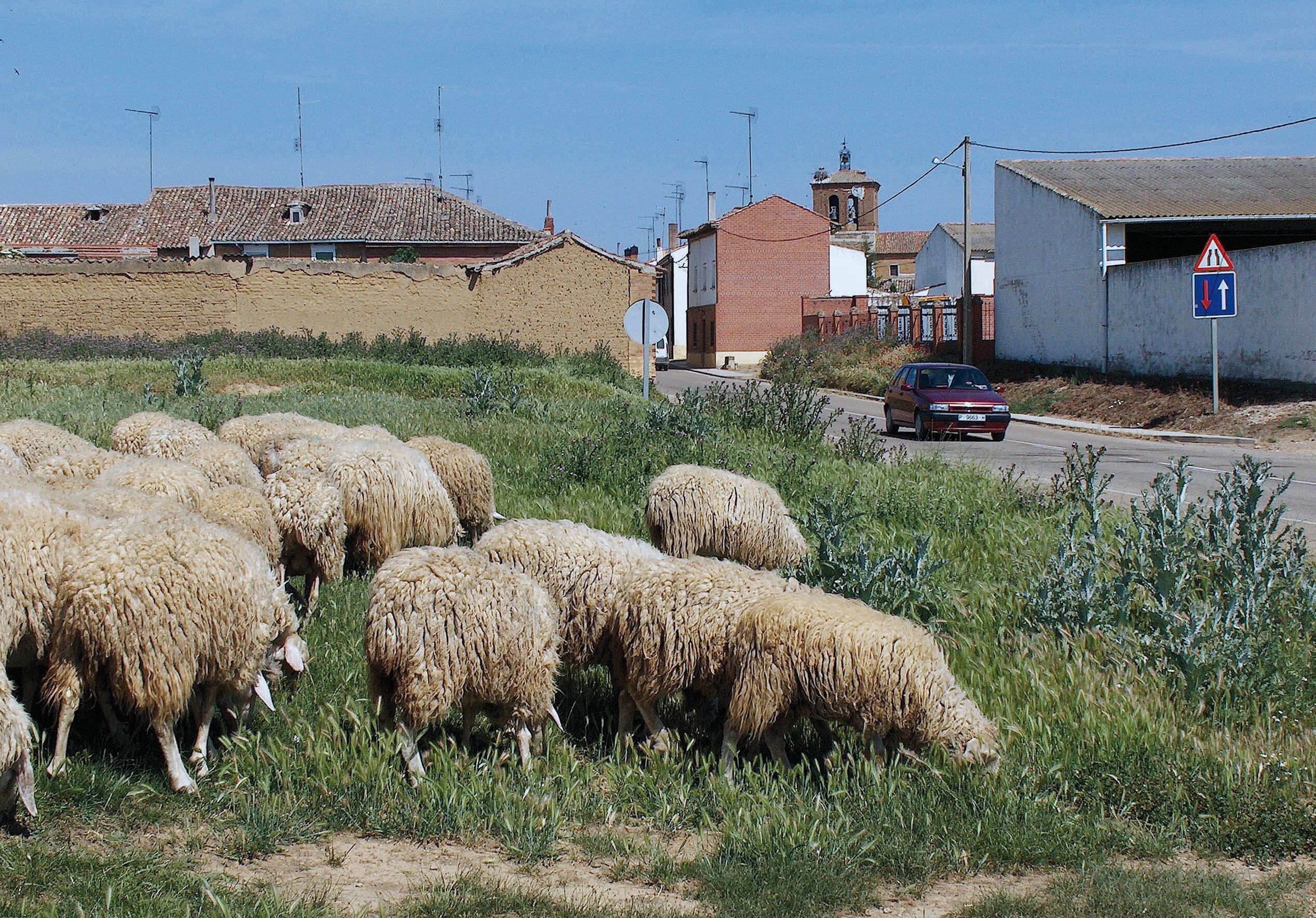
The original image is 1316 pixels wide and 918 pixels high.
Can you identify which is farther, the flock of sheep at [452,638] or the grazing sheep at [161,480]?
the grazing sheep at [161,480]

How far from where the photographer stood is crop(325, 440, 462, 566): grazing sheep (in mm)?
9383

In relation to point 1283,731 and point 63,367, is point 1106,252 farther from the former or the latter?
point 1283,731

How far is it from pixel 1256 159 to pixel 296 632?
3959 cm

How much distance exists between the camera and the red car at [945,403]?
2417cm

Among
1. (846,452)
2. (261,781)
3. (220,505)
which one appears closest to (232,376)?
(846,452)

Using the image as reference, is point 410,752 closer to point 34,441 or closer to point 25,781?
point 25,781

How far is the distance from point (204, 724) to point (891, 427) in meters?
21.8

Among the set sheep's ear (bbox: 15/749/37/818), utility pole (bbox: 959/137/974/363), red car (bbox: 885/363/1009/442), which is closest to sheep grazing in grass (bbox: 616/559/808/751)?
sheep's ear (bbox: 15/749/37/818)

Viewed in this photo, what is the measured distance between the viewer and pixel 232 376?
25.2m

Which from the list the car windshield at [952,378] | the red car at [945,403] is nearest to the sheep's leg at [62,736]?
the red car at [945,403]

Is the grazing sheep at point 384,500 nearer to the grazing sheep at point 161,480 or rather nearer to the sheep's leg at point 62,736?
the grazing sheep at point 161,480

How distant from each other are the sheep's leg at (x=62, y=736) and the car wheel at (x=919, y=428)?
20235mm

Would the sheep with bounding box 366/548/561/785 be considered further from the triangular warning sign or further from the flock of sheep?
the triangular warning sign

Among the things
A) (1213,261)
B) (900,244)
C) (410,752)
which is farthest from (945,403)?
(900,244)
